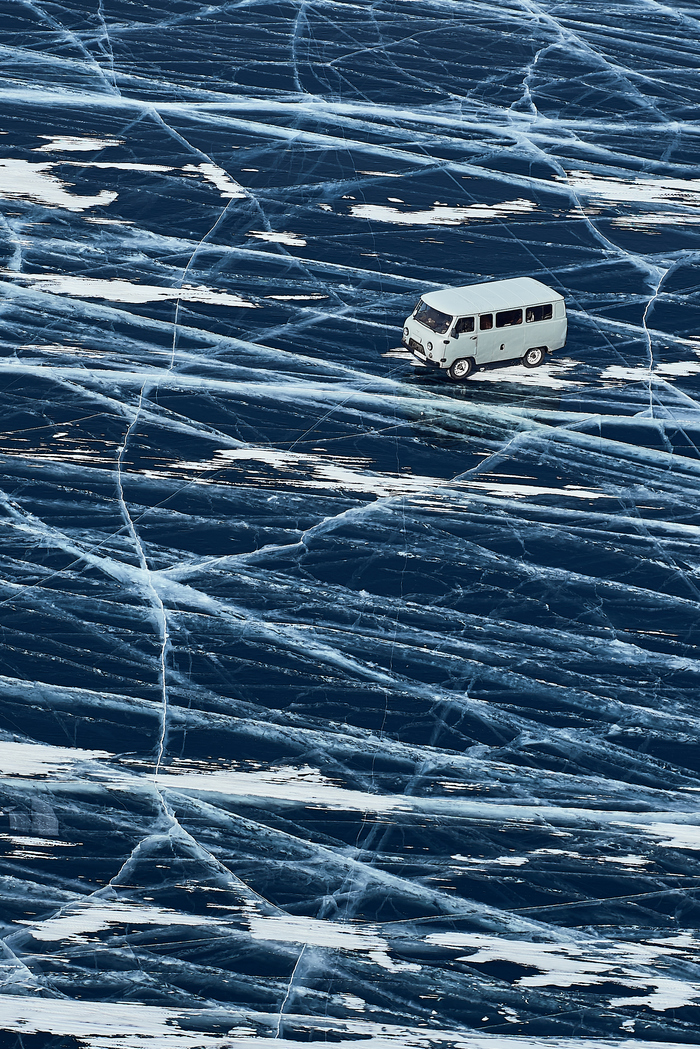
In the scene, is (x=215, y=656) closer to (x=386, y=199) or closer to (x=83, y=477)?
(x=83, y=477)

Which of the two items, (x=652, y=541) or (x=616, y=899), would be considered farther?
(x=652, y=541)

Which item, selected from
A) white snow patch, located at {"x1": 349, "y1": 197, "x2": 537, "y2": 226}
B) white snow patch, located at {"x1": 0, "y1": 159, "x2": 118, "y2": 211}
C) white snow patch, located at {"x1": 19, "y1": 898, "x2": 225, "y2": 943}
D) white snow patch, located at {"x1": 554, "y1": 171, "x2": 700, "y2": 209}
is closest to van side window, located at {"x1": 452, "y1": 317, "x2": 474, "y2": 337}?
white snow patch, located at {"x1": 349, "y1": 197, "x2": 537, "y2": 226}

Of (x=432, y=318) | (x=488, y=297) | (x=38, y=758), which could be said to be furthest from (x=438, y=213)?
(x=38, y=758)

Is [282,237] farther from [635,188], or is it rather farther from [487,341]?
[635,188]

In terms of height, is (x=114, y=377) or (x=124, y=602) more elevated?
(x=114, y=377)

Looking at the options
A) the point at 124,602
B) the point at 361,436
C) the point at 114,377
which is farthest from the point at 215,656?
the point at 114,377

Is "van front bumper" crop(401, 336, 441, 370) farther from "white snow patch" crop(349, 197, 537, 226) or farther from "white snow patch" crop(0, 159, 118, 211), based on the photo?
"white snow patch" crop(0, 159, 118, 211)
